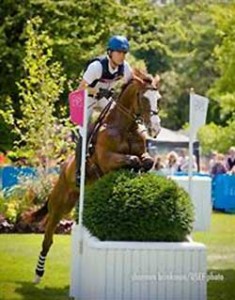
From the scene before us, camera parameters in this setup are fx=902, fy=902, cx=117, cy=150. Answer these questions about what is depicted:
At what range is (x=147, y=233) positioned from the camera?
8352 millimetres

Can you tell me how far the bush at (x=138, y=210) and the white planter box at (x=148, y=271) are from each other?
10.2 inches

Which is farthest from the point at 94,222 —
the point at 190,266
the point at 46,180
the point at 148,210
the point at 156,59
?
the point at 156,59

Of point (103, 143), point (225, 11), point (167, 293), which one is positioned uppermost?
point (225, 11)

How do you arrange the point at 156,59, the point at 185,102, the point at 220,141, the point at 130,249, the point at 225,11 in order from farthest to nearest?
the point at 156,59, the point at 185,102, the point at 220,141, the point at 225,11, the point at 130,249

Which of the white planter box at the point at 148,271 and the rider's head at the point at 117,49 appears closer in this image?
the white planter box at the point at 148,271

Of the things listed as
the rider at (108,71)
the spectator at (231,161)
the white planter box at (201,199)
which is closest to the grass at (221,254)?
Answer: the white planter box at (201,199)

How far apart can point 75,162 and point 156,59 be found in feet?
193

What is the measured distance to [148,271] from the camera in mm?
7992

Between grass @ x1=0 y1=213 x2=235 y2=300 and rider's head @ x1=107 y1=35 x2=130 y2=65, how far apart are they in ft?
8.63

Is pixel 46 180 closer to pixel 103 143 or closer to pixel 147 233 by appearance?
pixel 103 143

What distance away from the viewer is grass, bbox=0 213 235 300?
31.9 feet

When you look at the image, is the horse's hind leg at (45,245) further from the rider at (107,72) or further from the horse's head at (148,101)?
the horse's head at (148,101)

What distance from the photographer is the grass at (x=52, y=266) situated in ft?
31.9

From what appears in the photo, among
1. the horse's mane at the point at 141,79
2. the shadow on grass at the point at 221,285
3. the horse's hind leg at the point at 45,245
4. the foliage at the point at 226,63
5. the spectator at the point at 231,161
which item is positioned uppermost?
the foliage at the point at 226,63
